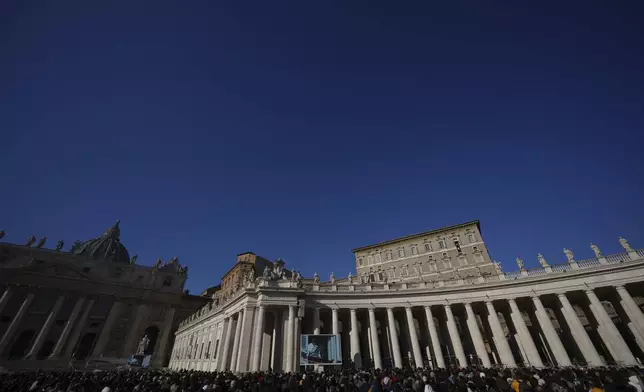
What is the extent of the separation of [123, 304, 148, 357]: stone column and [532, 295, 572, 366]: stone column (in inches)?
2779

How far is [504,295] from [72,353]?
247 ft

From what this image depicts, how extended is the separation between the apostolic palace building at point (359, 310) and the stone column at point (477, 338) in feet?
0.42

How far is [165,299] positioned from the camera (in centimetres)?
6294

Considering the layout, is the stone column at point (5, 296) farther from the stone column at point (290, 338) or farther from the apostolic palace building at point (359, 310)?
the stone column at point (290, 338)

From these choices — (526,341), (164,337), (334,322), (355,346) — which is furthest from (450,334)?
(164,337)

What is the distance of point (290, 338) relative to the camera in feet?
87.4

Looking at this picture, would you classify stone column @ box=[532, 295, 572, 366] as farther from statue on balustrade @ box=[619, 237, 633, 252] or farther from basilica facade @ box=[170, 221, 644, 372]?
statue on balustrade @ box=[619, 237, 633, 252]

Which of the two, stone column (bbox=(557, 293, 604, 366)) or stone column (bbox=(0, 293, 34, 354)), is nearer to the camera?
stone column (bbox=(557, 293, 604, 366))

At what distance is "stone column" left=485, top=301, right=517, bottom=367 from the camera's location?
90.8 ft

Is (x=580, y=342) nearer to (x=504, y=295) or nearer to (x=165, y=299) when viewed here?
(x=504, y=295)

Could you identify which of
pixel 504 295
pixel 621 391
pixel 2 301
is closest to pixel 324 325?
pixel 504 295

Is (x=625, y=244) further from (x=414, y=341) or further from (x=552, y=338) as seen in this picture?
(x=414, y=341)

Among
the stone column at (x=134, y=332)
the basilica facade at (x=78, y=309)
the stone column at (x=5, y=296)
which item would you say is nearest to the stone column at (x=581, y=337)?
the basilica facade at (x=78, y=309)

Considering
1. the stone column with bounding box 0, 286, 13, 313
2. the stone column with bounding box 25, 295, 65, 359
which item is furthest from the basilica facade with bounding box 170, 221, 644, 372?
the stone column with bounding box 0, 286, 13, 313
